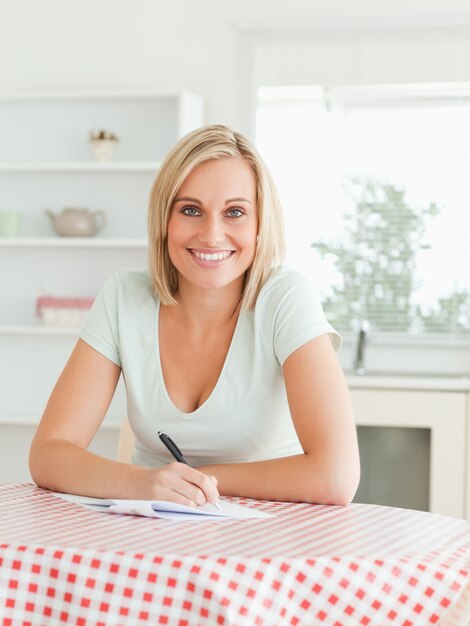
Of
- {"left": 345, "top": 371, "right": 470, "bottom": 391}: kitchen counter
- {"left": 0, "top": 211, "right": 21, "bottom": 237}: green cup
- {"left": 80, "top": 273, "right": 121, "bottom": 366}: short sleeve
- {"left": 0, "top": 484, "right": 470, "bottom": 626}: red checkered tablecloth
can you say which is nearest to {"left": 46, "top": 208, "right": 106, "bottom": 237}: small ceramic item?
{"left": 0, "top": 211, "right": 21, "bottom": 237}: green cup

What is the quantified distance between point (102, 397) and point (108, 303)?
19cm

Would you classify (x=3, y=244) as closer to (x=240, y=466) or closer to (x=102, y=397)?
(x=102, y=397)

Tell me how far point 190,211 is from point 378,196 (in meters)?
2.51

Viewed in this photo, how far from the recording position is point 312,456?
1.64 meters

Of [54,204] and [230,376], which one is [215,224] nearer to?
[230,376]

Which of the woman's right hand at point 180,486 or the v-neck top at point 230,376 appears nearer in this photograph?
the woman's right hand at point 180,486

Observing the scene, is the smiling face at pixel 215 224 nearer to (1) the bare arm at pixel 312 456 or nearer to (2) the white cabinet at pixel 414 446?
(1) the bare arm at pixel 312 456

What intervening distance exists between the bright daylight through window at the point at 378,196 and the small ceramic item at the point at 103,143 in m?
0.64

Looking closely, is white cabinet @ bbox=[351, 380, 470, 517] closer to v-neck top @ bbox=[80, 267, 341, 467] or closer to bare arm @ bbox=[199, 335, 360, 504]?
v-neck top @ bbox=[80, 267, 341, 467]

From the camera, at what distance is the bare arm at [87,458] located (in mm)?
1489

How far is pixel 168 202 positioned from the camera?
1921mm

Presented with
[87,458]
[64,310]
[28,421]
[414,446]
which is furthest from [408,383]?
[87,458]

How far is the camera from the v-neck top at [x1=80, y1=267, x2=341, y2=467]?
5.91 feet

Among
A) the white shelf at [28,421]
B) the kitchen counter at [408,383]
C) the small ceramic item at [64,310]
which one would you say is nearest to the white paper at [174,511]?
the kitchen counter at [408,383]
